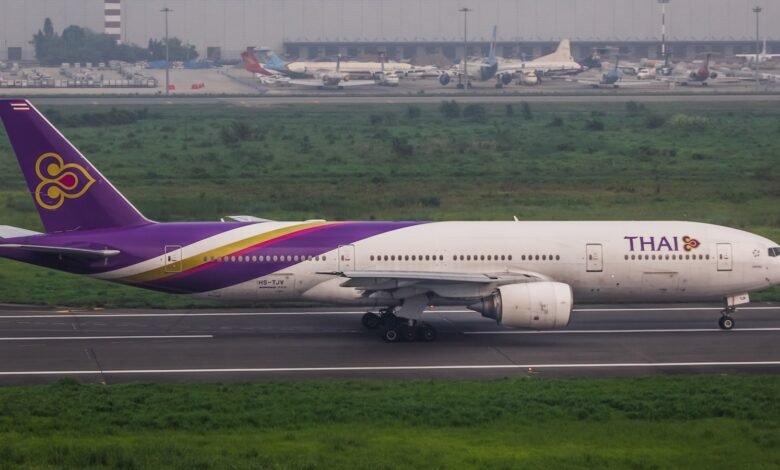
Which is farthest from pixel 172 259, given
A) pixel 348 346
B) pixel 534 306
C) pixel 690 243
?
pixel 690 243

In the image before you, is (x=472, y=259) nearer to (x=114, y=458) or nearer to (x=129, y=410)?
(x=129, y=410)

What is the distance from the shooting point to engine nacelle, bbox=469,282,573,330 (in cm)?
3475

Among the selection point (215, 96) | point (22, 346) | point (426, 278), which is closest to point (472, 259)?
point (426, 278)

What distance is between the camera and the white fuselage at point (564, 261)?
1458 inches

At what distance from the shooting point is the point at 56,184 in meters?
37.0

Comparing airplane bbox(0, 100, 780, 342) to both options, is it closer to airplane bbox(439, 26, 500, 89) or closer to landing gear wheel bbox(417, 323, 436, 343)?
landing gear wheel bbox(417, 323, 436, 343)

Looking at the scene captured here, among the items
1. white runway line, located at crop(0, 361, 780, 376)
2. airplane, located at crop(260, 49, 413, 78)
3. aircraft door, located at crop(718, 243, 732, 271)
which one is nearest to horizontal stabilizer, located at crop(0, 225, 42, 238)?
white runway line, located at crop(0, 361, 780, 376)

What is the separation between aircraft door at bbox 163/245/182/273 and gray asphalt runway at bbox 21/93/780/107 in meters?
102

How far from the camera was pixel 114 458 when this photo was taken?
22.8m

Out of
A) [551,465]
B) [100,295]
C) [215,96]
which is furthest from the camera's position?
[215,96]

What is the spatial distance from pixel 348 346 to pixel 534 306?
548 cm

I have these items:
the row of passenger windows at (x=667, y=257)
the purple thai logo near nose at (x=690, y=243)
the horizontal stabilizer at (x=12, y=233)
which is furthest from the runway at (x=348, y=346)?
the horizontal stabilizer at (x=12, y=233)

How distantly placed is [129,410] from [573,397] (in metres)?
9.93

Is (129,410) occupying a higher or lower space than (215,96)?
lower
